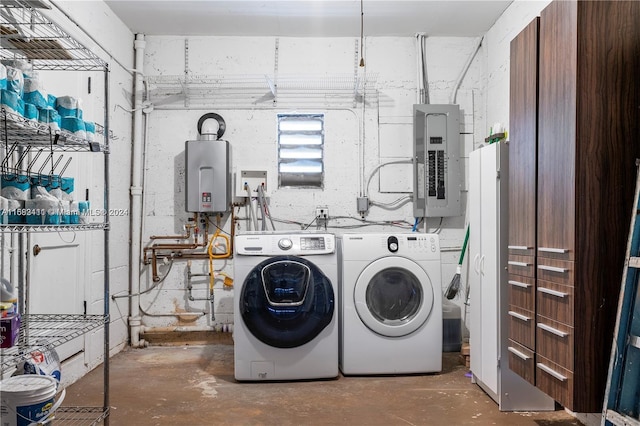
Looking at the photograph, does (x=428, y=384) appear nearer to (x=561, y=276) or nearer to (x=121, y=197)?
(x=561, y=276)

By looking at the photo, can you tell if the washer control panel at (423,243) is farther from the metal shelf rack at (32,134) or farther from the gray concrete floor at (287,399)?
the metal shelf rack at (32,134)

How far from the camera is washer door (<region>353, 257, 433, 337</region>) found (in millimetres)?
3367

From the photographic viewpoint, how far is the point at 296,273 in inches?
130

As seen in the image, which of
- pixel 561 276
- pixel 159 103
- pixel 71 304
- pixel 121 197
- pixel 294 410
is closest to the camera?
pixel 561 276

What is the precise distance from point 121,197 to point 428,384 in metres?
2.72

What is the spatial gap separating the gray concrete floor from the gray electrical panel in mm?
1295

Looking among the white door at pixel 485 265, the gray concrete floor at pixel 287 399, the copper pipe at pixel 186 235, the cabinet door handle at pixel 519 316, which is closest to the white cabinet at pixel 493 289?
the white door at pixel 485 265

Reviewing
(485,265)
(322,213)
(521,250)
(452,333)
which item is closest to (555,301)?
(521,250)

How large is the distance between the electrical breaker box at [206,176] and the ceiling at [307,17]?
0.96 metres

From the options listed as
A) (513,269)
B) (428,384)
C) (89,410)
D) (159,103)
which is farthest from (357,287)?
(159,103)

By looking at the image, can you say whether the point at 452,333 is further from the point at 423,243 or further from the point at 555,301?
the point at 555,301

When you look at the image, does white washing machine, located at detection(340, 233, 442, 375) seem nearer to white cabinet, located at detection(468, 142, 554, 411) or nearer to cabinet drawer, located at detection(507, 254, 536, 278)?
white cabinet, located at detection(468, 142, 554, 411)

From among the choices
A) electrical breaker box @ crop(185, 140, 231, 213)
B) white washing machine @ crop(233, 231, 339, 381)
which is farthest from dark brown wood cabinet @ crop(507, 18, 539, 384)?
electrical breaker box @ crop(185, 140, 231, 213)

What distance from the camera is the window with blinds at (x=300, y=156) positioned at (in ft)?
14.5
